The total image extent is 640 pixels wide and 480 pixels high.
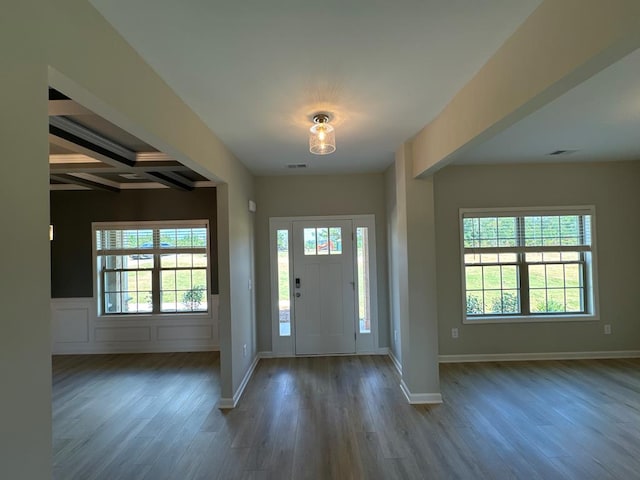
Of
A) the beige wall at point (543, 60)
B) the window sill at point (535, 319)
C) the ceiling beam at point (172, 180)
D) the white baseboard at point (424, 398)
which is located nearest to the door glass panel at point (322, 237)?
the ceiling beam at point (172, 180)

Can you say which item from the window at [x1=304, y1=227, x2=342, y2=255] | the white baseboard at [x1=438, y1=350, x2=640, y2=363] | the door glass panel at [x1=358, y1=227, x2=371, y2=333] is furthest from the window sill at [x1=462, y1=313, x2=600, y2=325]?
the window at [x1=304, y1=227, x2=342, y2=255]

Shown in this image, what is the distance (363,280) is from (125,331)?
3.71m

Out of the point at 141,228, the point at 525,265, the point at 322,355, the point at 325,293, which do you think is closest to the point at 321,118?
the point at 325,293

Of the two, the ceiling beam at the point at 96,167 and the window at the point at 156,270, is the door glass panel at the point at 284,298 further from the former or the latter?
the ceiling beam at the point at 96,167

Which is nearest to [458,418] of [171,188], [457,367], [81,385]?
[457,367]

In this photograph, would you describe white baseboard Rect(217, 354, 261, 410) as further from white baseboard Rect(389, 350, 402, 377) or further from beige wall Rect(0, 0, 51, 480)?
beige wall Rect(0, 0, 51, 480)

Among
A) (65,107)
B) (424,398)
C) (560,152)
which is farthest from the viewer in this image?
(560,152)

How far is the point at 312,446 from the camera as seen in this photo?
102 inches

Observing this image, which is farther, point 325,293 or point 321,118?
point 325,293

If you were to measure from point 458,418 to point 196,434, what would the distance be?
2.29 m

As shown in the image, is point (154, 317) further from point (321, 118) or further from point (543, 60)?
point (543, 60)

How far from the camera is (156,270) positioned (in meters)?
5.16

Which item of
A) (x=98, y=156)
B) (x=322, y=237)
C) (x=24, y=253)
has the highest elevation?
(x=98, y=156)

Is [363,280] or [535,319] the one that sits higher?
[363,280]
